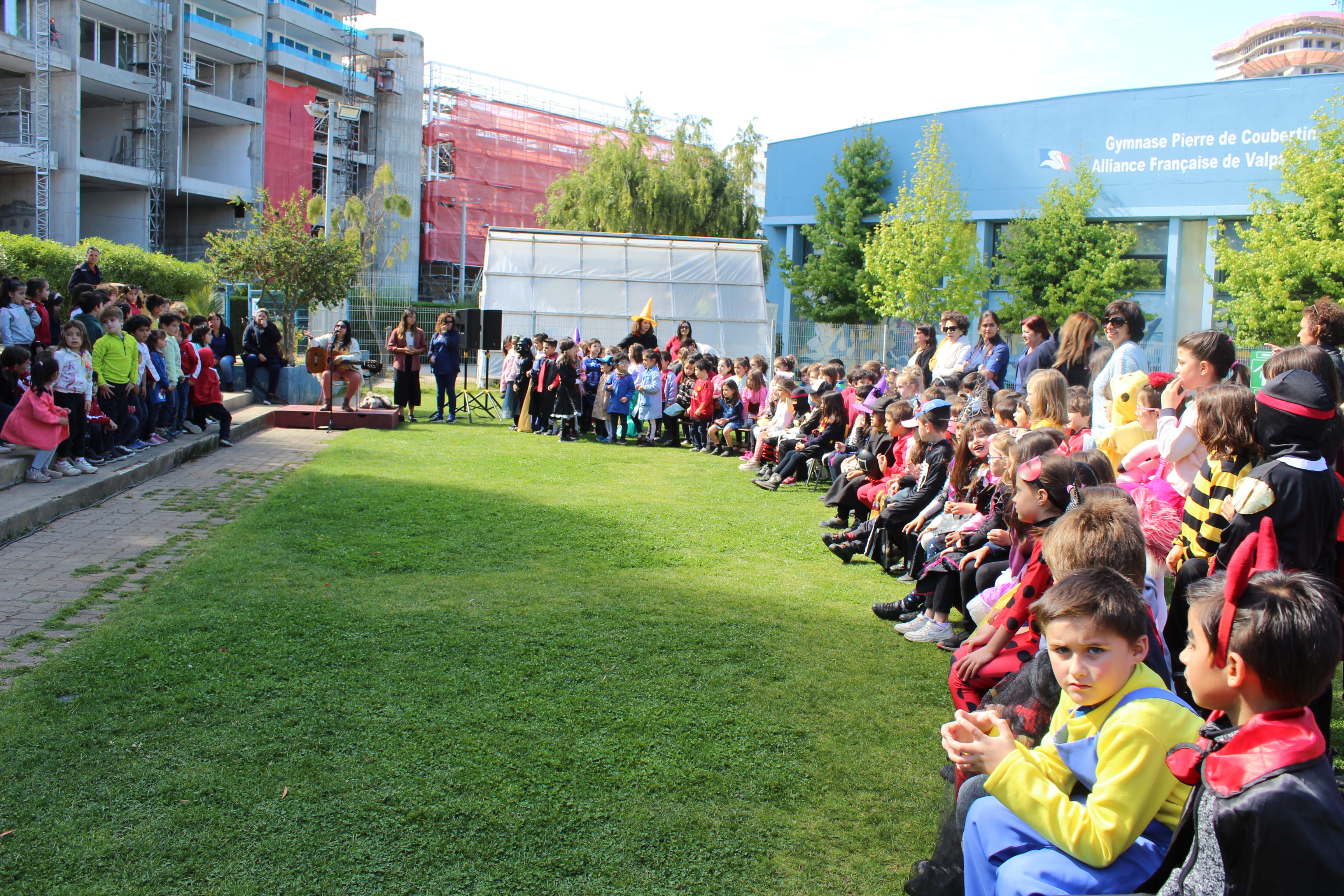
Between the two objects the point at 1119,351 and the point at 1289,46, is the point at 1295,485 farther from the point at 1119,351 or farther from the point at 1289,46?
the point at 1289,46

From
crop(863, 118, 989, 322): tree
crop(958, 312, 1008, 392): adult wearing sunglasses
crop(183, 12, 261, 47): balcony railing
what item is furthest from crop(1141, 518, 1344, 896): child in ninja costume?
crop(183, 12, 261, 47): balcony railing

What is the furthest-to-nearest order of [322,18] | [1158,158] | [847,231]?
[322,18]
[847,231]
[1158,158]

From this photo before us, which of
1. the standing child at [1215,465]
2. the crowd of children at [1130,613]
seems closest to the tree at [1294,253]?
the crowd of children at [1130,613]

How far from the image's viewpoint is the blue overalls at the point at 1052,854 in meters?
2.20

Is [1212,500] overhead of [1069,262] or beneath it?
beneath

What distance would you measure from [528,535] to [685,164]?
95.5 feet

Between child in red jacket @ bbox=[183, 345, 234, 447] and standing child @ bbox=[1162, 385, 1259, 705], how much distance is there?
11967 mm

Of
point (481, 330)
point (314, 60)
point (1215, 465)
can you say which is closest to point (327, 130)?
point (314, 60)

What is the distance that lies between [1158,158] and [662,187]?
15900 millimetres

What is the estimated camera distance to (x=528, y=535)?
26.1ft

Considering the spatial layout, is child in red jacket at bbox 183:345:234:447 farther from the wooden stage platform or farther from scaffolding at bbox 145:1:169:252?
scaffolding at bbox 145:1:169:252

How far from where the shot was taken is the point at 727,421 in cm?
1440

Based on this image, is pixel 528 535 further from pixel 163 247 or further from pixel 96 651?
pixel 163 247

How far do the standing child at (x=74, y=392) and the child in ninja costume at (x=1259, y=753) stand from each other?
9834 mm
